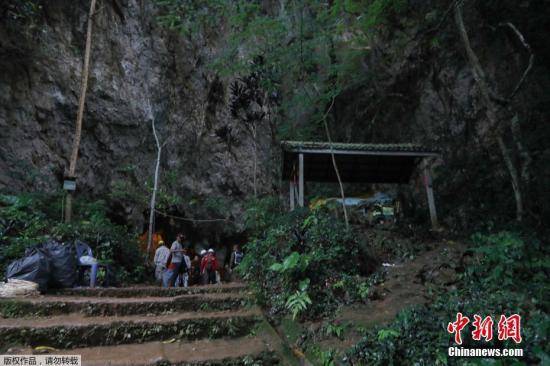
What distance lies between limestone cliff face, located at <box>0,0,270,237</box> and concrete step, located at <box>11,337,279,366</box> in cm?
1099

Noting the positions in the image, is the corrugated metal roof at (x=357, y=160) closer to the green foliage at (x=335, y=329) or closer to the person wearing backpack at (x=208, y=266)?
the person wearing backpack at (x=208, y=266)

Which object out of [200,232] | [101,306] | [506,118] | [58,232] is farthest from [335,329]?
[200,232]

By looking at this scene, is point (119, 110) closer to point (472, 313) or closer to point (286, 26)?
point (286, 26)

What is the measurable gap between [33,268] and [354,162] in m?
8.74

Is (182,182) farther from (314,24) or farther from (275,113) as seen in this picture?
(314,24)

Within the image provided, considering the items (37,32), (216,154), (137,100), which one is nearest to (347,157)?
(216,154)

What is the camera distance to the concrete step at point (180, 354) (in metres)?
3.65

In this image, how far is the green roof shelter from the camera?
9656 millimetres

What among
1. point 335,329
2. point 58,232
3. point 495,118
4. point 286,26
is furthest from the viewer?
point 286,26

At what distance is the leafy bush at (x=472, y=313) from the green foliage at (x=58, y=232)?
765cm

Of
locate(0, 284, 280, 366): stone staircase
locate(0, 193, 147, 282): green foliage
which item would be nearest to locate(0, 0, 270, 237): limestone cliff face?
locate(0, 193, 147, 282): green foliage

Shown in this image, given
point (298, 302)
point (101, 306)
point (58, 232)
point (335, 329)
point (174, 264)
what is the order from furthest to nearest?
point (174, 264) → point (58, 232) → point (298, 302) → point (101, 306) → point (335, 329)

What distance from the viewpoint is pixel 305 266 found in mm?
5555

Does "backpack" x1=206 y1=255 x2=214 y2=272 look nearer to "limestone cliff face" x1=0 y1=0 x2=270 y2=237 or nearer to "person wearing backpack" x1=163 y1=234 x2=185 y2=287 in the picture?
"person wearing backpack" x1=163 y1=234 x2=185 y2=287
